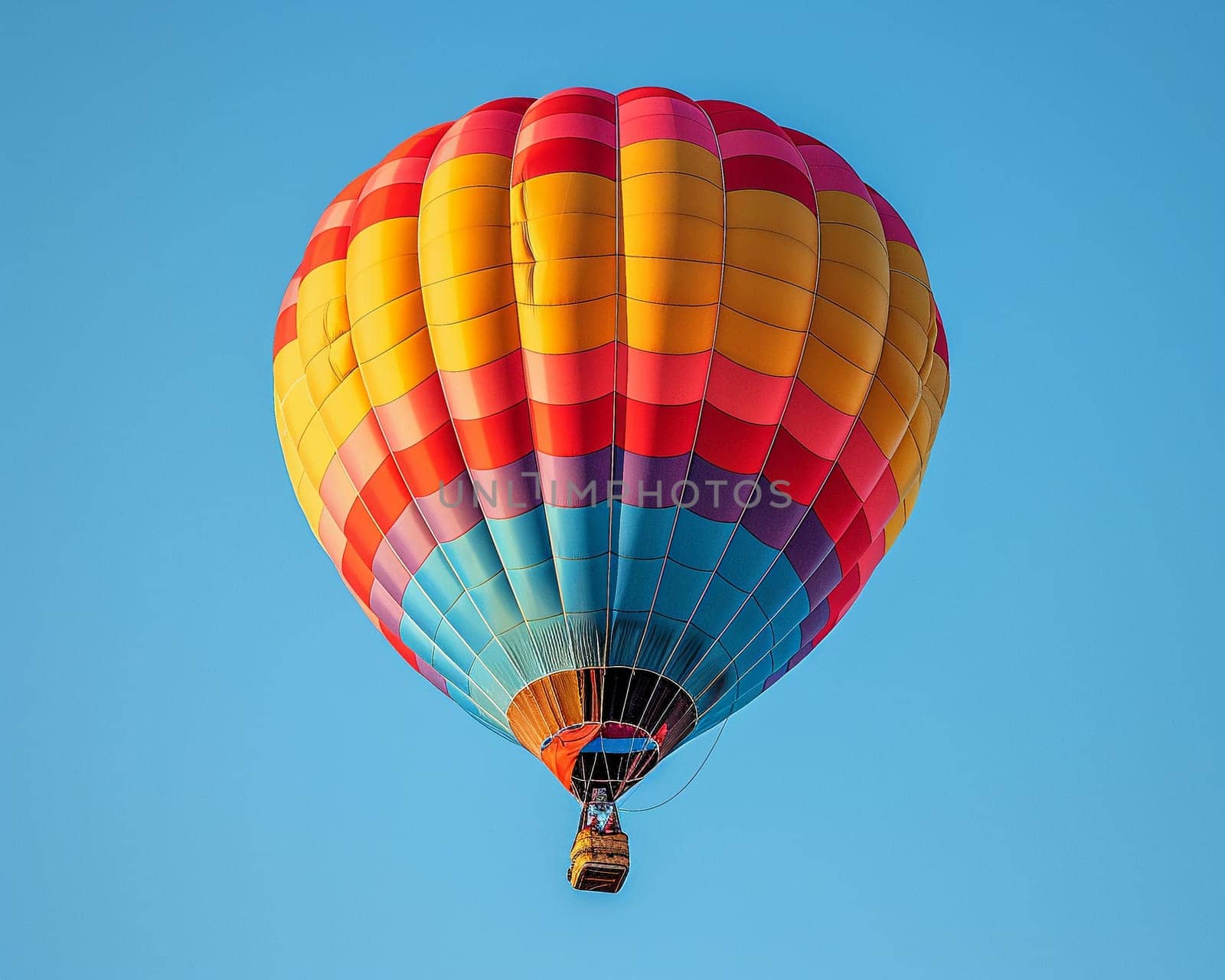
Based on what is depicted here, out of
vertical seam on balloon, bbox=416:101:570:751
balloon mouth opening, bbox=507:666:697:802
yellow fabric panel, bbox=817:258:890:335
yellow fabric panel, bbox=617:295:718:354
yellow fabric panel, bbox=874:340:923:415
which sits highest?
yellow fabric panel, bbox=817:258:890:335

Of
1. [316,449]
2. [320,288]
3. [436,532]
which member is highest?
[320,288]

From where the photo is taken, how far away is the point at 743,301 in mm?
12359

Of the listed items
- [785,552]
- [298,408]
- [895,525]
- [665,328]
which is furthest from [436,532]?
[895,525]

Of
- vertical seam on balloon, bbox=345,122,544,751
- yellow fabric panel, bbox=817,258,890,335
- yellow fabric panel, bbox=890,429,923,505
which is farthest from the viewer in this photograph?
yellow fabric panel, bbox=890,429,923,505

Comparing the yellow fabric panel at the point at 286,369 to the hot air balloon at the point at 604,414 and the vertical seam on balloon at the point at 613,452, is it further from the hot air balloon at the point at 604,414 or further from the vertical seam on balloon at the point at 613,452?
the vertical seam on balloon at the point at 613,452

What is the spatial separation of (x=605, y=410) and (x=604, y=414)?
0.03m

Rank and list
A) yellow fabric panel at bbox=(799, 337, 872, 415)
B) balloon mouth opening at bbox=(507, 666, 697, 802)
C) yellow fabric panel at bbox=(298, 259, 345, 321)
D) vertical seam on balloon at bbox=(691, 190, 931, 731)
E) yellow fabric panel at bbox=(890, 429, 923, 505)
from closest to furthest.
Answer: balloon mouth opening at bbox=(507, 666, 697, 802) < yellow fabric panel at bbox=(799, 337, 872, 415) < vertical seam on balloon at bbox=(691, 190, 931, 731) < yellow fabric panel at bbox=(298, 259, 345, 321) < yellow fabric panel at bbox=(890, 429, 923, 505)

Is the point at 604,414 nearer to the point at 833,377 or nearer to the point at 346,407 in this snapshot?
the point at 833,377

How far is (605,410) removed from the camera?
12234 millimetres

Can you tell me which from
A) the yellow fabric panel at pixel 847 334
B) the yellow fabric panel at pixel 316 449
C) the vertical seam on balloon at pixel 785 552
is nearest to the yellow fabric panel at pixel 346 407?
the yellow fabric panel at pixel 316 449

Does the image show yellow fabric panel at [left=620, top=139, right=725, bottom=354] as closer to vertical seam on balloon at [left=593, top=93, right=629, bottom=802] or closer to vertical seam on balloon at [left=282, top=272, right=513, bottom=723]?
vertical seam on balloon at [left=593, top=93, right=629, bottom=802]

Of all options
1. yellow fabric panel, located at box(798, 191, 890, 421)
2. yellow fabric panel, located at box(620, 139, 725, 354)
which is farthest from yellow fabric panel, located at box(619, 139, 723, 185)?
yellow fabric panel, located at box(798, 191, 890, 421)

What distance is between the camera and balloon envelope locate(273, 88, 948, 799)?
40.0ft

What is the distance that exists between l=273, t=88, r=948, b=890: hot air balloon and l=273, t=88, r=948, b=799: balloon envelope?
0.06 ft
